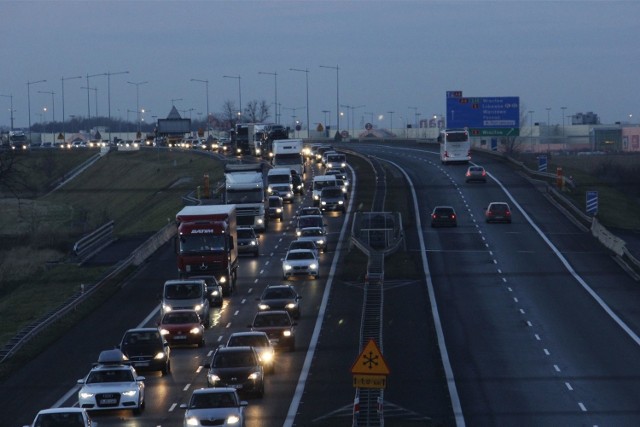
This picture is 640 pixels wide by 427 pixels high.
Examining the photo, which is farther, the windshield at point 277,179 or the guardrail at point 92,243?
the windshield at point 277,179

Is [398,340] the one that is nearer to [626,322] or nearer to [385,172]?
[626,322]

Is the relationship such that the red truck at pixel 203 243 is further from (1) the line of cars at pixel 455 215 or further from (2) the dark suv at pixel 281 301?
(1) the line of cars at pixel 455 215

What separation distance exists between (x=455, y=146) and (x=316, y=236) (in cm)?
4631

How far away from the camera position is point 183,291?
42844mm

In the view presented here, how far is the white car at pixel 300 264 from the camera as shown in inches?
2090

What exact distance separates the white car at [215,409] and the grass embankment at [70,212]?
1268 centimetres

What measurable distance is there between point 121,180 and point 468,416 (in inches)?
4134

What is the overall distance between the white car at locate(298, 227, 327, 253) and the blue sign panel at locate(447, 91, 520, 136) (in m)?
50.3

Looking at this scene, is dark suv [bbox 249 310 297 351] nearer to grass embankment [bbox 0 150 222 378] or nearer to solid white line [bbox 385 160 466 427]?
solid white line [bbox 385 160 466 427]

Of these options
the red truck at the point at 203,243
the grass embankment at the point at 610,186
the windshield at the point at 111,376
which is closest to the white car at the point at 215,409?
the windshield at the point at 111,376

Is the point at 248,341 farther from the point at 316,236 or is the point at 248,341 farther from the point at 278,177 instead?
the point at 278,177

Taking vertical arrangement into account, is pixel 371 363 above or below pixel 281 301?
above

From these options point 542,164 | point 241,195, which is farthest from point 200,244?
point 542,164

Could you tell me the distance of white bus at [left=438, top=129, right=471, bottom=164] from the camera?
104750 mm
